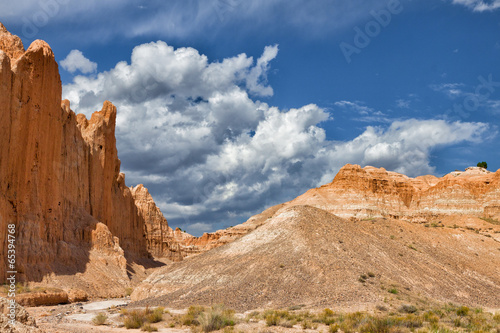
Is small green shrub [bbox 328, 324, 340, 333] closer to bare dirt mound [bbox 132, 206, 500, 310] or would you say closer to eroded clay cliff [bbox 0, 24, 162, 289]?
bare dirt mound [bbox 132, 206, 500, 310]

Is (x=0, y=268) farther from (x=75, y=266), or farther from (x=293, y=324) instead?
(x=293, y=324)

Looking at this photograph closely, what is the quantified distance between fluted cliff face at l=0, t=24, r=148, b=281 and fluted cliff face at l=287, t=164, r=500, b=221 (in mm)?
64690

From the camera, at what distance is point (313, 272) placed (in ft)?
96.4

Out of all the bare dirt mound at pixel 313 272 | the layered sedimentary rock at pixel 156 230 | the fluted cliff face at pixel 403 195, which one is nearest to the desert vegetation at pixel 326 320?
the bare dirt mound at pixel 313 272

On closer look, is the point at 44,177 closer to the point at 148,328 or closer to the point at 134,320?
the point at 134,320

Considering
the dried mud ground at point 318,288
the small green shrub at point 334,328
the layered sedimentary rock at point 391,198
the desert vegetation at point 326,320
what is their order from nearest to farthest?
the small green shrub at point 334,328 < the desert vegetation at point 326,320 < the dried mud ground at point 318,288 < the layered sedimentary rock at point 391,198

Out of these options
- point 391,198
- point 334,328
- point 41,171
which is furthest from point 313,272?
point 391,198

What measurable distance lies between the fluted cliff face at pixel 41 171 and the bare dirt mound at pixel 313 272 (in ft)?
35.0

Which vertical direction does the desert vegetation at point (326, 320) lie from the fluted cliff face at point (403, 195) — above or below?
below

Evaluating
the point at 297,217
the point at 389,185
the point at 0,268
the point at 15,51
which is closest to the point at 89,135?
the point at 15,51

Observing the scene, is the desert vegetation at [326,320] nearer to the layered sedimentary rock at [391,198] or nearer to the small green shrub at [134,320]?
the small green shrub at [134,320]

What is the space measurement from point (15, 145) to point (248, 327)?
30.1 meters

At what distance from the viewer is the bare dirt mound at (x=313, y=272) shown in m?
27.1

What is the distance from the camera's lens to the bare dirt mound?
27.1 m
